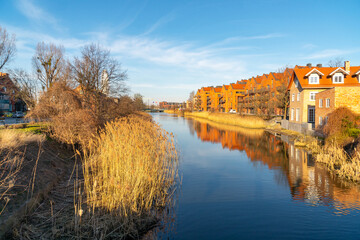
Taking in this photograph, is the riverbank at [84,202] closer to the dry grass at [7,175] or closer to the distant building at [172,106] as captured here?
the dry grass at [7,175]

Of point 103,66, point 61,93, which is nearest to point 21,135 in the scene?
point 61,93

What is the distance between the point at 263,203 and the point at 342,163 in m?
6.00

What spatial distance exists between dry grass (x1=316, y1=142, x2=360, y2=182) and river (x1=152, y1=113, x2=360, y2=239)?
1.66 ft

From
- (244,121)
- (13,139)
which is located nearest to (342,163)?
(13,139)

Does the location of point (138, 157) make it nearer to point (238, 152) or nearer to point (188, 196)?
point (188, 196)

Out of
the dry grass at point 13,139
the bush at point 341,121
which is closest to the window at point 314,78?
the bush at point 341,121

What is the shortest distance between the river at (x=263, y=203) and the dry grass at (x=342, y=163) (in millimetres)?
506

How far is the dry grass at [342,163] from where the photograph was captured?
31.8 ft

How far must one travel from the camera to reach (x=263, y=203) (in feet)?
25.4

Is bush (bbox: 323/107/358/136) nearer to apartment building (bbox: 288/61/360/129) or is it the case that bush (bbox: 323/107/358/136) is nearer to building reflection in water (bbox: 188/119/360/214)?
building reflection in water (bbox: 188/119/360/214)

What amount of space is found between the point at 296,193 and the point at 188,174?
459 cm

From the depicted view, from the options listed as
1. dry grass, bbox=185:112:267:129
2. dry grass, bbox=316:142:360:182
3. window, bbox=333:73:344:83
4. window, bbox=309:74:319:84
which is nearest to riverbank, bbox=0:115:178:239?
dry grass, bbox=316:142:360:182

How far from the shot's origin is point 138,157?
6586 mm

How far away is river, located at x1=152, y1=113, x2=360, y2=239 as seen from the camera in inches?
236
